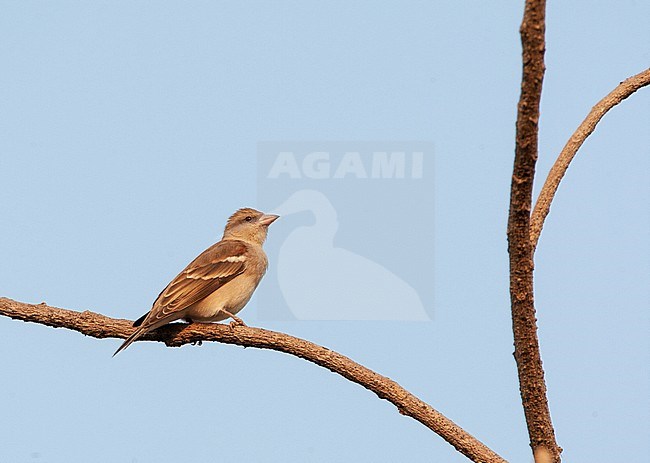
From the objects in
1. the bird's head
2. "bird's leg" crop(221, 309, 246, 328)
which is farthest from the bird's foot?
the bird's head

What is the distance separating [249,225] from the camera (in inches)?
400

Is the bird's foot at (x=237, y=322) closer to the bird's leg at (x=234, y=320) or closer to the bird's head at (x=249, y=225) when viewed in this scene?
the bird's leg at (x=234, y=320)

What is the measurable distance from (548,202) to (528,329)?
1094mm

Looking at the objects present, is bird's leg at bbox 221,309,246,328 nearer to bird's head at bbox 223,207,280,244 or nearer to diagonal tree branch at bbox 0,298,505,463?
diagonal tree branch at bbox 0,298,505,463

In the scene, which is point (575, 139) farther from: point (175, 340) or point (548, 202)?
point (175, 340)

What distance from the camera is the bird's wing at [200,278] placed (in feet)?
24.4

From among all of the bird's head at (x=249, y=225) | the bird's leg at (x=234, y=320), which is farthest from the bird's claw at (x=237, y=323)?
the bird's head at (x=249, y=225)

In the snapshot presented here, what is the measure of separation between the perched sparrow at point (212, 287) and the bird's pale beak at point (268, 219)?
351mm

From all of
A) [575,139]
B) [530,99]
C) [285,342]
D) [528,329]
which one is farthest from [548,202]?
[285,342]

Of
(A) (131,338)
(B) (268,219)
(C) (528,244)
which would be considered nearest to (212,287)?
(A) (131,338)

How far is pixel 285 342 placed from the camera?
19.1 ft

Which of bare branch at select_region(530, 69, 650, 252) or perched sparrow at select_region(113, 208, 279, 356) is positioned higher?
bare branch at select_region(530, 69, 650, 252)

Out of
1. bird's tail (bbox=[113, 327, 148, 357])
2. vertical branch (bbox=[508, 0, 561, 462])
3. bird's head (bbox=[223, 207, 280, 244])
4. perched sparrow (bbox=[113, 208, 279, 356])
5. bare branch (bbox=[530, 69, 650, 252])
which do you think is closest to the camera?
vertical branch (bbox=[508, 0, 561, 462])

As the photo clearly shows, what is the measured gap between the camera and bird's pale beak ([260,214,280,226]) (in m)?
10.1
